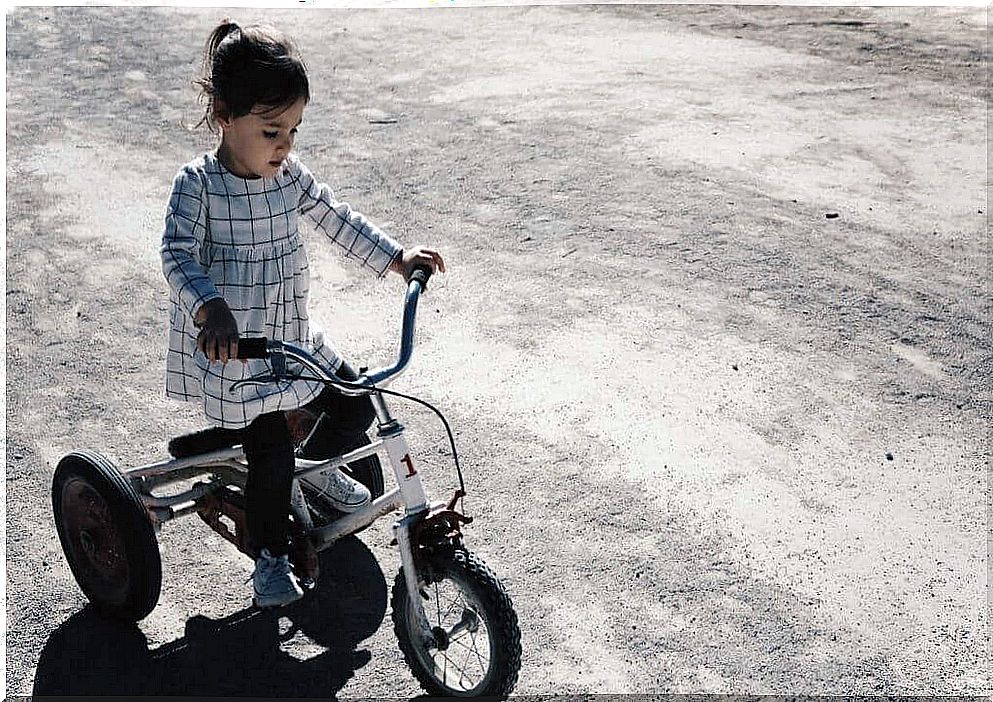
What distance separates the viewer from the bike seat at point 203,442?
3.66m

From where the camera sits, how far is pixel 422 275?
3344 mm

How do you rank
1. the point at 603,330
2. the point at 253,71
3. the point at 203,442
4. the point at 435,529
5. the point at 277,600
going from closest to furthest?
the point at 253,71, the point at 435,529, the point at 277,600, the point at 203,442, the point at 603,330

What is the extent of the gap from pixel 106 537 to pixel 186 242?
3.00 ft

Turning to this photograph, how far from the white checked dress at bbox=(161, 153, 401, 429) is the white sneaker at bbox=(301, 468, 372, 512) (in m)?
0.31

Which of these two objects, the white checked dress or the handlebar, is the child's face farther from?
the handlebar

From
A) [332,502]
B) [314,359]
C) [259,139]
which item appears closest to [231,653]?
[332,502]

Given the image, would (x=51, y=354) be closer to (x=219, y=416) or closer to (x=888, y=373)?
(x=219, y=416)

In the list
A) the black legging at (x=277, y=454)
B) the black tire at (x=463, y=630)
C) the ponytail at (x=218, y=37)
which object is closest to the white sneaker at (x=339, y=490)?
the black legging at (x=277, y=454)

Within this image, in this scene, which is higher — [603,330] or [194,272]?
[194,272]

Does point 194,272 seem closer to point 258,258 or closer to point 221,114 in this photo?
point 258,258

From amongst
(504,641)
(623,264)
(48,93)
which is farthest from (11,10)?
(504,641)

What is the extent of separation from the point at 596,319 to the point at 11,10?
592 cm

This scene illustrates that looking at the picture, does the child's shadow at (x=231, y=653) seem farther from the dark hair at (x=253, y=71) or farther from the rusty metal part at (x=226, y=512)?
the dark hair at (x=253, y=71)

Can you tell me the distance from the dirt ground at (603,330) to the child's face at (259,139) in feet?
4.31
